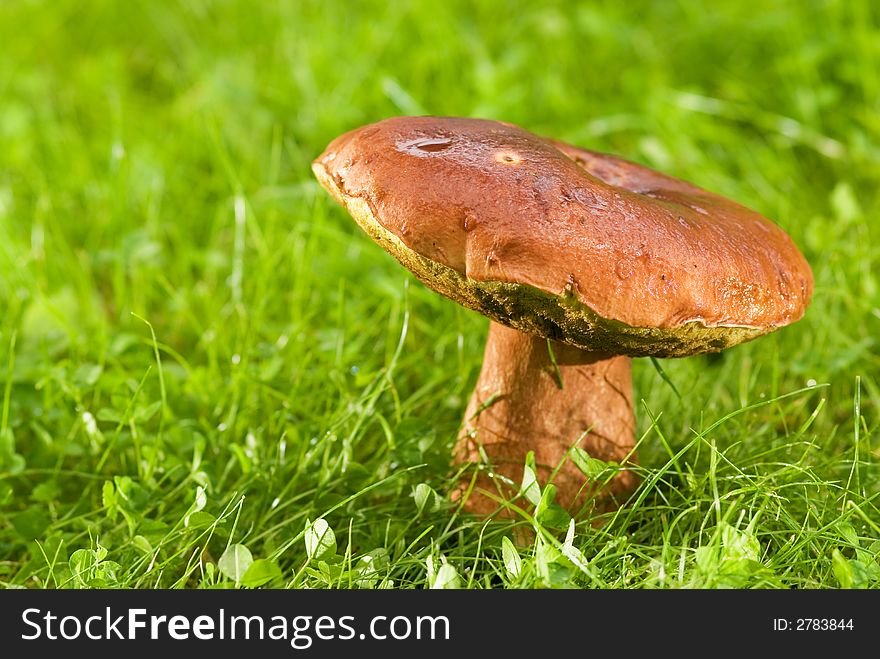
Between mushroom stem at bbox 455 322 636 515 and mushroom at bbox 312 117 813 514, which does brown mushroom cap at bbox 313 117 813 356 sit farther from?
mushroom stem at bbox 455 322 636 515

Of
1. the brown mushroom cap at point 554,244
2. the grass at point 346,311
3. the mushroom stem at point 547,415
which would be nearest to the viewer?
the brown mushroom cap at point 554,244

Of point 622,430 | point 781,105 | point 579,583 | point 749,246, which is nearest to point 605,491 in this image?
point 622,430

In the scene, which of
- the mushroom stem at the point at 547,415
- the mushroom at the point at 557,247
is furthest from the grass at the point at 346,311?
the mushroom at the point at 557,247

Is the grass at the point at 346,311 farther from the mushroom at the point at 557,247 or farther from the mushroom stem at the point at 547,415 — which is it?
the mushroom at the point at 557,247

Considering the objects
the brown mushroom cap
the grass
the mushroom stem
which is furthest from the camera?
the mushroom stem

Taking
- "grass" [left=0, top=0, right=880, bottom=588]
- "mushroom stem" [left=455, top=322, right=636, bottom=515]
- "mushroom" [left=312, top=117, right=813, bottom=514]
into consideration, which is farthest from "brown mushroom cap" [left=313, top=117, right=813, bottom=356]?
"grass" [left=0, top=0, right=880, bottom=588]
